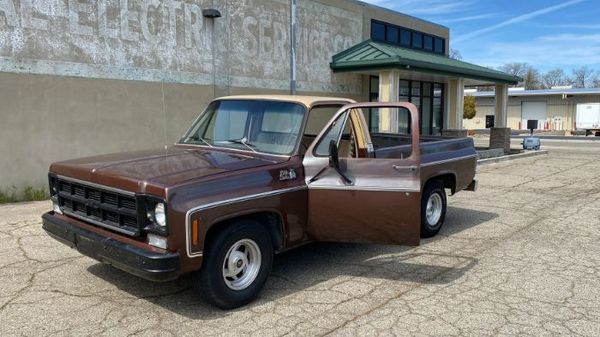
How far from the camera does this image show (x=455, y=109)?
2044 cm

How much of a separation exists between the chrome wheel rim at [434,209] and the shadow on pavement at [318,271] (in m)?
0.79

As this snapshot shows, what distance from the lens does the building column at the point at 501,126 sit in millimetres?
20583

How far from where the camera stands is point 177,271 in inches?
155

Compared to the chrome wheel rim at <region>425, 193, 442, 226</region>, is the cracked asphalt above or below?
below

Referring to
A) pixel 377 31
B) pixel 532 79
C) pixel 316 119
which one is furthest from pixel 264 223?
pixel 532 79

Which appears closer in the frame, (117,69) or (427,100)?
(117,69)

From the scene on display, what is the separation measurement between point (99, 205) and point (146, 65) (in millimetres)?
7612

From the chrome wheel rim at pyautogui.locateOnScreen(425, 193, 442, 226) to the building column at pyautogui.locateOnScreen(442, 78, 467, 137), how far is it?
12.9 metres

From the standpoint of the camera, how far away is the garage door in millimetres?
52000

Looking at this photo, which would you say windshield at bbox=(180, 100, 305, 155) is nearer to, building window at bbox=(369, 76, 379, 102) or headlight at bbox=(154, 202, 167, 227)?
headlight at bbox=(154, 202, 167, 227)

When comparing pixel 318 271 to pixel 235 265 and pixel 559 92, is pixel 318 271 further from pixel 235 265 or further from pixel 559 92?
pixel 559 92

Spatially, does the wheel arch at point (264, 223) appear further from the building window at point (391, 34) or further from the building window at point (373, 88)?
the building window at point (391, 34)

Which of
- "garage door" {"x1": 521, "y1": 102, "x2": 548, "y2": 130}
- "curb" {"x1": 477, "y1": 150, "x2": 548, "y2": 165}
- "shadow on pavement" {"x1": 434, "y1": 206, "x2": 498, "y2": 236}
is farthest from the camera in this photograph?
"garage door" {"x1": 521, "y1": 102, "x2": 548, "y2": 130}

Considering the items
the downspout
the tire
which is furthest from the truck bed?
the downspout
